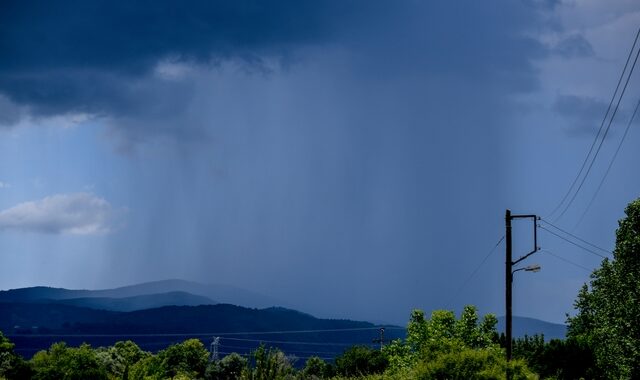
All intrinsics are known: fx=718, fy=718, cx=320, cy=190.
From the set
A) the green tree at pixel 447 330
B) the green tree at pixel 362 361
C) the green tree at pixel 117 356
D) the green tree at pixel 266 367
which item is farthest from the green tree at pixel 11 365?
the green tree at pixel 266 367

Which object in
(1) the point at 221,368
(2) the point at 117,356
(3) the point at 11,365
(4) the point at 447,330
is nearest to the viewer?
(4) the point at 447,330

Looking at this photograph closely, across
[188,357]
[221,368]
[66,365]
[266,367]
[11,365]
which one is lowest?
[221,368]

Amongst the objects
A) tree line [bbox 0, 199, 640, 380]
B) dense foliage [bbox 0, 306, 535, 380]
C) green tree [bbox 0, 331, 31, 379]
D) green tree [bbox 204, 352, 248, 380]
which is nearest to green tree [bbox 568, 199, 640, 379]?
tree line [bbox 0, 199, 640, 380]

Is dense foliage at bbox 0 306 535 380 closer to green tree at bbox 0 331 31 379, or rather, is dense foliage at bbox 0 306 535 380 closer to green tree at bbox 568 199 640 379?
green tree at bbox 0 331 31 379

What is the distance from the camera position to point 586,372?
60062 mm

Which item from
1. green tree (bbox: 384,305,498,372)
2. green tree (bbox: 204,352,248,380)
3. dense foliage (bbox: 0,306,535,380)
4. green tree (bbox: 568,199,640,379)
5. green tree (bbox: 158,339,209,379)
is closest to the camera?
dense foliage (bbox: 0,306,535,380)

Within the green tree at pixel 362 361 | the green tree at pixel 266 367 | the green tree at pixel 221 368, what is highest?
the green tree at pixel 266 367

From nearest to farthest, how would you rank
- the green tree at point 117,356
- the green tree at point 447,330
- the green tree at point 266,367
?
the green tree at point 266,367 → the green tree at point 447,330 → the green tree at point 117,356

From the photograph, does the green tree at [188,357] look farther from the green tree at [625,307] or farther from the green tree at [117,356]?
the green tree at [625,307]

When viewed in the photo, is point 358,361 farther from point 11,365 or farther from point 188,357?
point 11,365

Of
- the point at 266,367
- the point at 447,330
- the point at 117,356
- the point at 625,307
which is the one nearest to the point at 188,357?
the point at 117,356

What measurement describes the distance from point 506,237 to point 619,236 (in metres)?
13.3

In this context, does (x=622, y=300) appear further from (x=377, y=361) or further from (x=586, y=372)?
(x=377, y=361)

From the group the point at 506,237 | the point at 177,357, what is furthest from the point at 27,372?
the point at 506,237
